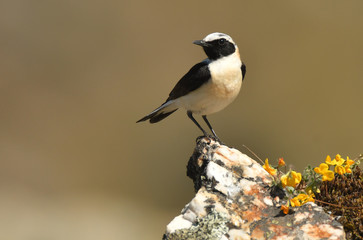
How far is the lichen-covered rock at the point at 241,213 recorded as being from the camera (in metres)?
3.62

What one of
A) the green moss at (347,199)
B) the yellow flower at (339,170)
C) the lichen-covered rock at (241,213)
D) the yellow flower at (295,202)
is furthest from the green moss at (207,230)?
the yellow flower at (339,170)

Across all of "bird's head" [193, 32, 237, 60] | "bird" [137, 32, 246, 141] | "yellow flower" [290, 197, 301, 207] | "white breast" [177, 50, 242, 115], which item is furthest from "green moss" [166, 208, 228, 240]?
"bird's head" [193, 32, 237, 60]

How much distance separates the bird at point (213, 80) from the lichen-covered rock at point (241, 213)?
67.9 inches

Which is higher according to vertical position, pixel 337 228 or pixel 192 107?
pixel 192 107

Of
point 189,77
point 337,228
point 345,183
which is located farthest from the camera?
point 189,77

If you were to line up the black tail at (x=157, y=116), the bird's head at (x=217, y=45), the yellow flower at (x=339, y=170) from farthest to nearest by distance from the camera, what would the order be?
the black tail at (x=157, y=116) → the bird's head at (x=217, y=45) → the yellow flower at (x=339, y=170)

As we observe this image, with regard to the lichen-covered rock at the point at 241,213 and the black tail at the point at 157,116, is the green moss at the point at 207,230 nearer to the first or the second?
the lichen-covered rock at the point at 241,213

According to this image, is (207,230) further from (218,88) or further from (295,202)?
(218,88)

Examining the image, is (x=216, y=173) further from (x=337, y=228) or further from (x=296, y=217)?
(x=337, y=228)

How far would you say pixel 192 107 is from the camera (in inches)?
248

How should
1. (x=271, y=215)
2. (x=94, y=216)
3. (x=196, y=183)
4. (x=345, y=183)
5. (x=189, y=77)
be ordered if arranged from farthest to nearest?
(x=94, y=216) → (x=189, y=77) → (x=196, y=183) → (x=345, y=183) → (x=271, y=215)

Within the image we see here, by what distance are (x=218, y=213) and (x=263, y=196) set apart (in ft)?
1.50

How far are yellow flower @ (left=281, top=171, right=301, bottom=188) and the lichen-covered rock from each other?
0.28ft

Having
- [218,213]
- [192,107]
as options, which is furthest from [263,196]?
[192,107]
